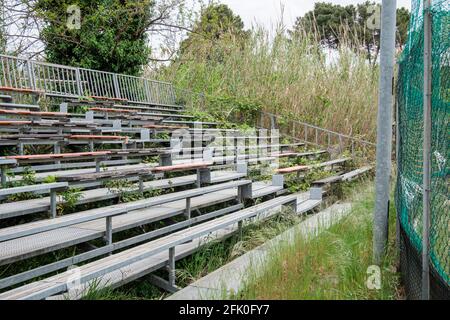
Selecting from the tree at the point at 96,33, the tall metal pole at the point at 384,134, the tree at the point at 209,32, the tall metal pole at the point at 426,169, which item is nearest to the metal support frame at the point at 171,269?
the tall metal pole at the point at 384,134

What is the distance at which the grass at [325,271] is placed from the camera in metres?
3.38

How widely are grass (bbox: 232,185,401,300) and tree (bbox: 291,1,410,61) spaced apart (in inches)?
416

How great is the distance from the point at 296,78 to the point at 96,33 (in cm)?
609

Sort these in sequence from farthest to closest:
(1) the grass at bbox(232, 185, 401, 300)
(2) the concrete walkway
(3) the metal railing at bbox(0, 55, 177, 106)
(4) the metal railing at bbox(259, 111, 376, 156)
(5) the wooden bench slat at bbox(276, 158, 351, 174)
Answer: (4) the metal railing at bbox(259, 111, 376, 156)
(3) the metal railing at bbox(0, 55, 177, 106)
(5) the wooden bench slat at bbox(276, 158, 351, 174)
(2) the concrete walkway
(1) the grass at bbox(232, 185, 401, 300)

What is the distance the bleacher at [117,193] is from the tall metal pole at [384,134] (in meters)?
1.70

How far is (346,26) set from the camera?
621 inches

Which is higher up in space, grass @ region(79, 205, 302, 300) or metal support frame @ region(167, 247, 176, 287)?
metal support frame @ region(167, 247, 176, 287)

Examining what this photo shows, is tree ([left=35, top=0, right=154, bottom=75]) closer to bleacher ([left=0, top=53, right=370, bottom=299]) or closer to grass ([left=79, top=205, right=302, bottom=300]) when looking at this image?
bleacher ([left=0, top=53, right=370, bottom=299])

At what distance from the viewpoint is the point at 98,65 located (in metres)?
14.3

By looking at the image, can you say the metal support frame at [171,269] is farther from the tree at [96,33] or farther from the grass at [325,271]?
the tree at [96,33]

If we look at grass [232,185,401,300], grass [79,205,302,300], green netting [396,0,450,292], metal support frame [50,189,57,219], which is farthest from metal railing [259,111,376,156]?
metal support frame [50,189,57,219]

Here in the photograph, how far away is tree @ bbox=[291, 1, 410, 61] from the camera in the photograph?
1579 cm
